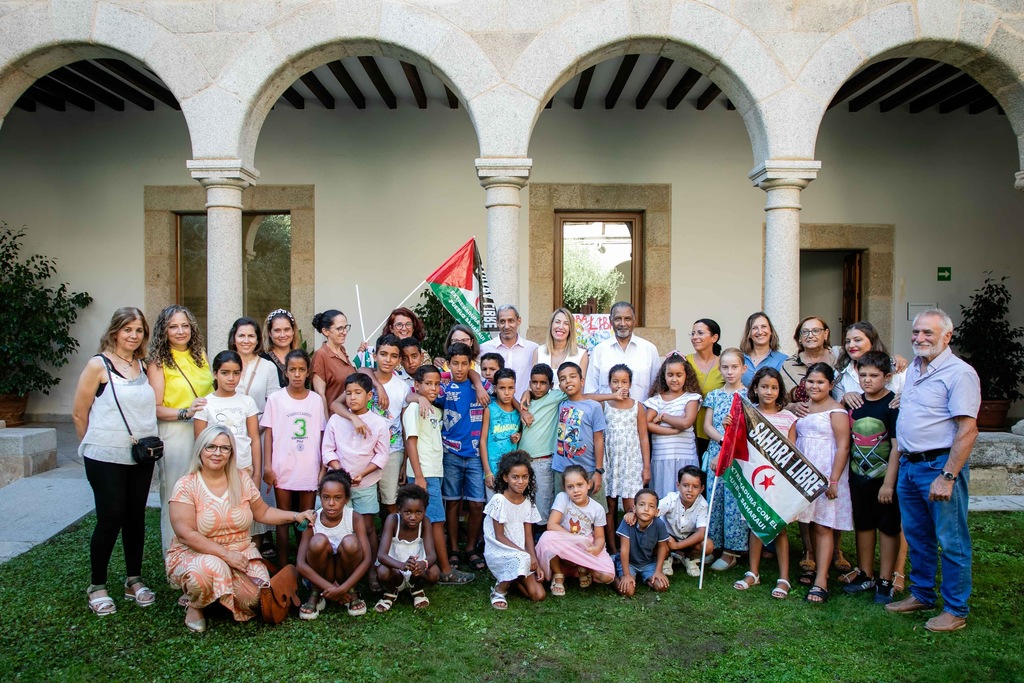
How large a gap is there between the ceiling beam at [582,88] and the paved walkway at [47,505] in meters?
5.40

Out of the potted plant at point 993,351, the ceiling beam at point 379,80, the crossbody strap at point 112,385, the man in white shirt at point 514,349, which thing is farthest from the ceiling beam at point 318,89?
the potted plant at point 993,351

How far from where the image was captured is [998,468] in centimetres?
601

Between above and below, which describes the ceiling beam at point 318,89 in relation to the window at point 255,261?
above

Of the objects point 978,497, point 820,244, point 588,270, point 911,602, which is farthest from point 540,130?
point 911,602

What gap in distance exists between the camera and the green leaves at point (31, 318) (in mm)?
7957

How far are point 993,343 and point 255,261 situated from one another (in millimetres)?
8946

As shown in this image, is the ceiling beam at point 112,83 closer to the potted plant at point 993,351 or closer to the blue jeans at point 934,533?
the blue jeans at point 934,533

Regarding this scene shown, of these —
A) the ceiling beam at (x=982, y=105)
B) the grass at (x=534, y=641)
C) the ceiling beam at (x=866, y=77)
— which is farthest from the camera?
the ceiling beam at (x=982, y=105)

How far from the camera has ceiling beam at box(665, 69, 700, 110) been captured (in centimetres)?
742

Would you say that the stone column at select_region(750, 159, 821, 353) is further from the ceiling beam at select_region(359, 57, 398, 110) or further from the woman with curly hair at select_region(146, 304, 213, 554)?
the woman with curly hair at select_region(146, 304, 213, 554)

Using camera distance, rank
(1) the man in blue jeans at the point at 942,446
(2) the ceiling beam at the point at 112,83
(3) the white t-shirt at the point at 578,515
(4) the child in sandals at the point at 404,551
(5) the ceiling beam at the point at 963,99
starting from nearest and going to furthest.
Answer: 1. (1) the man in blue jeans at the point at 942,446
2. (4) the child in sandals at the point at 404,551
3. (3) the white t-shirt at the point at 578,515
4. (2) the ceiling beam at the point at 112,83
5. (5) the ceiling beam at the point at 963,99

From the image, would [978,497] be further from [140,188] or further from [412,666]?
[140,188]

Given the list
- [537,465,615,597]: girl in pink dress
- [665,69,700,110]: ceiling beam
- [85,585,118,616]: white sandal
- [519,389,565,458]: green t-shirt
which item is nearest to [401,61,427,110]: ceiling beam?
[665,69,700,110]: ceiling beam

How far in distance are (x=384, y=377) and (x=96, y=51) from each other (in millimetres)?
4396
